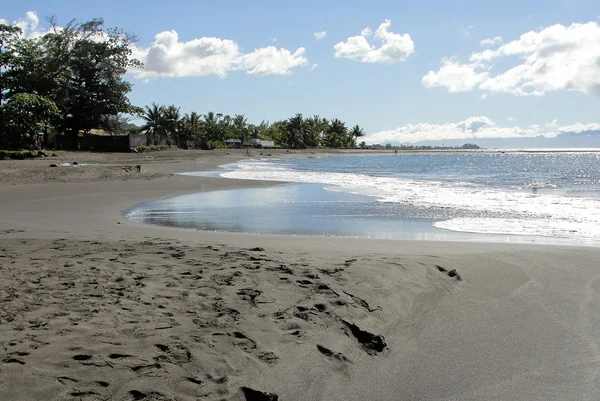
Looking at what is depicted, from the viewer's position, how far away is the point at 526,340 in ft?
13.6

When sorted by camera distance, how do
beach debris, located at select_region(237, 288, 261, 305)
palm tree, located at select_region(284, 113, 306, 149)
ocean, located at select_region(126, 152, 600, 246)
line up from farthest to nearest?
palm tree, located at select_region(284, 113, 306, 149), ocean, located at select_region(126, 152, 600, 246), beach debris, located at select_region(237, 288, 261, 305)

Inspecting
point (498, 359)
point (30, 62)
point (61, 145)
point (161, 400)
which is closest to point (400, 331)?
point (498, 359)

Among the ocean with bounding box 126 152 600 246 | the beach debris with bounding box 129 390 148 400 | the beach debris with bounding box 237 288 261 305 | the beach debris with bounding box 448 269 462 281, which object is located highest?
the beach debris with bounding box 237 288 261 305

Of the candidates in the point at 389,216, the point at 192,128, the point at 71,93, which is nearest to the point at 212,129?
the point at 192,128

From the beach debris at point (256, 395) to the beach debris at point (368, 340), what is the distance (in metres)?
1.03

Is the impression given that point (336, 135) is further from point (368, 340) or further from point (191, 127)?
point (368, 340)

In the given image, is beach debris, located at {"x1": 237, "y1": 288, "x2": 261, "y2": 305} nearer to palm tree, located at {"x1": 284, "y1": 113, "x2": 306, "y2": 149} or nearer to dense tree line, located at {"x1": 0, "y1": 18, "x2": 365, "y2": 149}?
dense tree line, located at {"x1": 0, "y1": 18, "x2": 365, "y2": 149}

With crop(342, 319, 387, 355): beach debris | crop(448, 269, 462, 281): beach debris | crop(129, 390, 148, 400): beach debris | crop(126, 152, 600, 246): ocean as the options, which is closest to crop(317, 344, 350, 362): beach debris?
crop(342, 319, 387, 355): beach debris

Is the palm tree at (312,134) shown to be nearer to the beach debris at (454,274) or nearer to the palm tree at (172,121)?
the palm tree at (172,121)

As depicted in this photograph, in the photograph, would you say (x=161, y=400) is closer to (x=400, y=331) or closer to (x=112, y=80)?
(x=400, y=331)

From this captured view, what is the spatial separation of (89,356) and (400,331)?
2439 mm

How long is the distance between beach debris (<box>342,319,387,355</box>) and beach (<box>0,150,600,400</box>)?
0.04 feet

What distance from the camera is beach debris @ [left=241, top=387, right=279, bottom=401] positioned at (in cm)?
310

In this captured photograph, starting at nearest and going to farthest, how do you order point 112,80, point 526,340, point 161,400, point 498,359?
point 161,400
point 498,359
point 526,340
point 112,80
